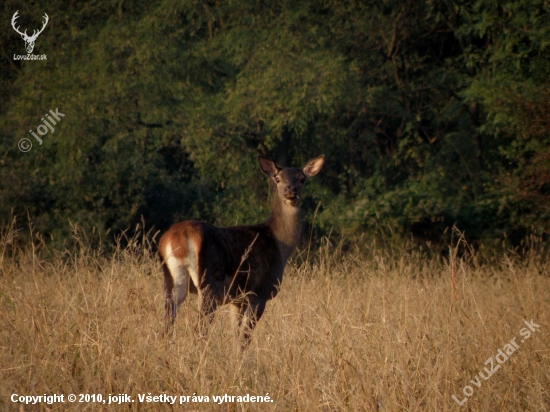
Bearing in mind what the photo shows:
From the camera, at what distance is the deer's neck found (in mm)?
7531

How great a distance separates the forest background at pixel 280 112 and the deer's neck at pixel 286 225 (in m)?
5.32

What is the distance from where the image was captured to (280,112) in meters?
16.6

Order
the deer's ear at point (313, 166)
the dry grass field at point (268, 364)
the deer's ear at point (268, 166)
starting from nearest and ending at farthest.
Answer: the dry grass field at point (268, 364) < the deer's ear at point (268, 166) < the deer's ear at point (313, 166)

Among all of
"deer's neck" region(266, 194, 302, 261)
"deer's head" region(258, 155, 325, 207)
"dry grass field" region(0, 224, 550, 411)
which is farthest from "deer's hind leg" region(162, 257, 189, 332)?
"deer's head" region(258, 155, 325, 207)

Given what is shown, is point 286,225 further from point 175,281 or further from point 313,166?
point 175,281

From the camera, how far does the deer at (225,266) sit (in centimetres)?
611

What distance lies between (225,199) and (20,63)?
7252 mm

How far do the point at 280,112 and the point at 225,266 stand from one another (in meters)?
10.5

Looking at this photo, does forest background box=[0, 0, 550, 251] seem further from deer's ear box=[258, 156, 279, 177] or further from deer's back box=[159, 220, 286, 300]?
deer's back box=[159, 220, 286, 300]

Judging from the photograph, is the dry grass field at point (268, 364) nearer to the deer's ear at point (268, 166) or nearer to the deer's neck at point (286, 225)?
the deer's neck at point (286, 225)

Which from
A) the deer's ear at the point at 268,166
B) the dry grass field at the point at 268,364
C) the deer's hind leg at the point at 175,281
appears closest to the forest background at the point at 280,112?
the deer's ear at the point at 268,166

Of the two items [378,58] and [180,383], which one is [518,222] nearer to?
[378,58]

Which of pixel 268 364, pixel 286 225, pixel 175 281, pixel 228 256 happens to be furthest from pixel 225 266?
pixel 268 364

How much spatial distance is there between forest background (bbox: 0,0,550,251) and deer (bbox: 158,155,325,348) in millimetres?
5766
